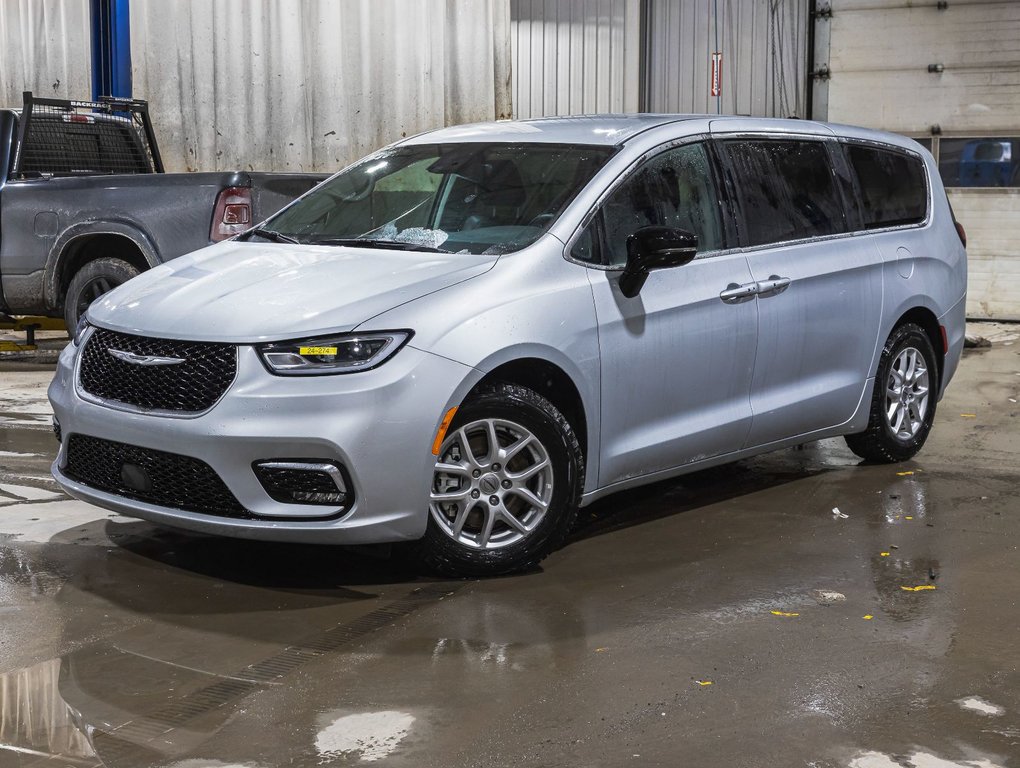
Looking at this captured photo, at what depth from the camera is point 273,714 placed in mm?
3814

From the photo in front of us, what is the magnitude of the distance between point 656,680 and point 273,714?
44.0 inches

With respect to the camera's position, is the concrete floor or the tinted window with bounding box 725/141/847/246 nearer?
the concrete floor

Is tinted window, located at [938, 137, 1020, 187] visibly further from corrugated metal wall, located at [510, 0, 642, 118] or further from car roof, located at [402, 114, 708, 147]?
car roof, located at [402, 114, 708, 147]

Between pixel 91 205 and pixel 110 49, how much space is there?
244 inches

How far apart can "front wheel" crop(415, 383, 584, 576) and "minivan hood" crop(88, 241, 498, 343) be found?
485mm

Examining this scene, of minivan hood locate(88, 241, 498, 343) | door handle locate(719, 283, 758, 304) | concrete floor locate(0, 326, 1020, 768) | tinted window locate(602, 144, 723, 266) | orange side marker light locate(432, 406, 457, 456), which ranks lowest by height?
concrete floor locate(0, 326, 1020, 768)

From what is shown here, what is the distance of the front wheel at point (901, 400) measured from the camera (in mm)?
6938

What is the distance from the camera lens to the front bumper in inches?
181

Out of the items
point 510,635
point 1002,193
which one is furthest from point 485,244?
point 1002,193

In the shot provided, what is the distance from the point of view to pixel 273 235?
19.6 ft

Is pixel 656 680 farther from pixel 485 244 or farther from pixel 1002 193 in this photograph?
pixel 1002 193

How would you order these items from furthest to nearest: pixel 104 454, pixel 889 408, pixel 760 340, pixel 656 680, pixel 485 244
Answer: pixel 889 408
pixel 760 340
pixel 485 244
pixel 104 454
pixel 656 680

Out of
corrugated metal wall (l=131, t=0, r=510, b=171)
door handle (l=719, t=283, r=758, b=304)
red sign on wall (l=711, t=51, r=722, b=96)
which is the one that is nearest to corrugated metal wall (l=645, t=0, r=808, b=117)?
red sign on wall (l=711, t=51, r=722, b=96)

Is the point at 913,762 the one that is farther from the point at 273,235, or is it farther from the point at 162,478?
the point at 273,235
